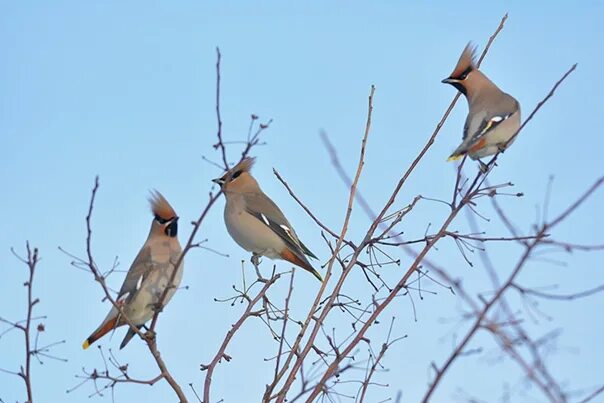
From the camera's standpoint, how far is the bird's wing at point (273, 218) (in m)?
5.82

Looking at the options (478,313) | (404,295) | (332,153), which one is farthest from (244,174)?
(478,313)

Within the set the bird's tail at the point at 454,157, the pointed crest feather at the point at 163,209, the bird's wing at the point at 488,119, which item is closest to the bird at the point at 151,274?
the pointed crest feather at the point at 163,209

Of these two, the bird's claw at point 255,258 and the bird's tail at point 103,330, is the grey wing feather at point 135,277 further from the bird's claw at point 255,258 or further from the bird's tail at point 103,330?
the bird's claw at point 255,258

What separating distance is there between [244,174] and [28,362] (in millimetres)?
3391

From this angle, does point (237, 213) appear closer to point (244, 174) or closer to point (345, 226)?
point (244, 174)

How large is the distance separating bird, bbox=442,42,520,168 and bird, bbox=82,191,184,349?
1519 mm

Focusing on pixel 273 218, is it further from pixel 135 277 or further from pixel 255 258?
pixel 135 277

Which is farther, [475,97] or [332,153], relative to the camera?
[475,97]

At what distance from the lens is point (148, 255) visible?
16.5ft

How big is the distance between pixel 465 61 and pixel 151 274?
238 cm

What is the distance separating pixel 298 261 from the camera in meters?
5.75

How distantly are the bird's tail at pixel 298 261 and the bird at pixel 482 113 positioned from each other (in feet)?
3.15

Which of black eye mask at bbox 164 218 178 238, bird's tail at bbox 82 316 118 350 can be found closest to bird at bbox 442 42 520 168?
black eye mask at bbox 164 218 178 238

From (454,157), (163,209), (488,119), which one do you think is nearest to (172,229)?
(163,209)
